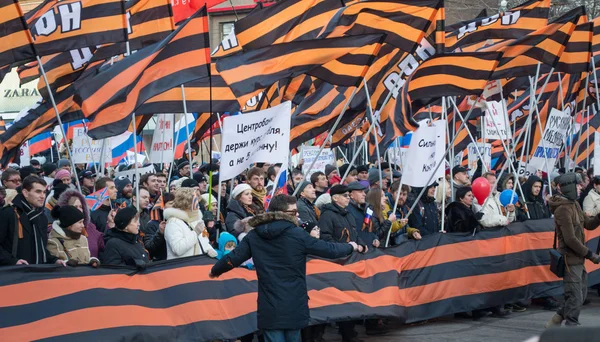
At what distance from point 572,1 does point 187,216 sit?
24.8m

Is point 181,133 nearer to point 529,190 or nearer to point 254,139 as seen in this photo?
point 529,190

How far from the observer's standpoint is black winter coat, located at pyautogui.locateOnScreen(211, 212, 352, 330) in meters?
6.92

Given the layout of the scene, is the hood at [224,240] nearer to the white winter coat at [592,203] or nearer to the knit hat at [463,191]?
the knit hat at [463,191]

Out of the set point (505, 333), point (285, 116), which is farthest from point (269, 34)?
point (505, 333)

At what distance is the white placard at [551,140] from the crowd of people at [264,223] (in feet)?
2.01

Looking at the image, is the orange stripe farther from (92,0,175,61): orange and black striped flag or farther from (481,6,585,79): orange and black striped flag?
(481,6,585,79): orange and black striped flag

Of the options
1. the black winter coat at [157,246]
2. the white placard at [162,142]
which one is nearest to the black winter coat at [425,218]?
the black winter coat at [157,246]

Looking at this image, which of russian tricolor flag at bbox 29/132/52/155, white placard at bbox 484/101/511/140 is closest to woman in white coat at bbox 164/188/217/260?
white placard at bbox 484/101/511/140

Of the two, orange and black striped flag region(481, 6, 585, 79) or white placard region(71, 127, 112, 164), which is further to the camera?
white placard region(71, 127, 112, 164)

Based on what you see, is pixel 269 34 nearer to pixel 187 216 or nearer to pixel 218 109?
pixel 218 109

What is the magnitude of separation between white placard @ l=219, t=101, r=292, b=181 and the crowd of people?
0.27 metres

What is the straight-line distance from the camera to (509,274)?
37.0 ft

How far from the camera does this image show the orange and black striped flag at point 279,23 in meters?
11.5

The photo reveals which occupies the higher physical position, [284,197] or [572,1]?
[572,1]
